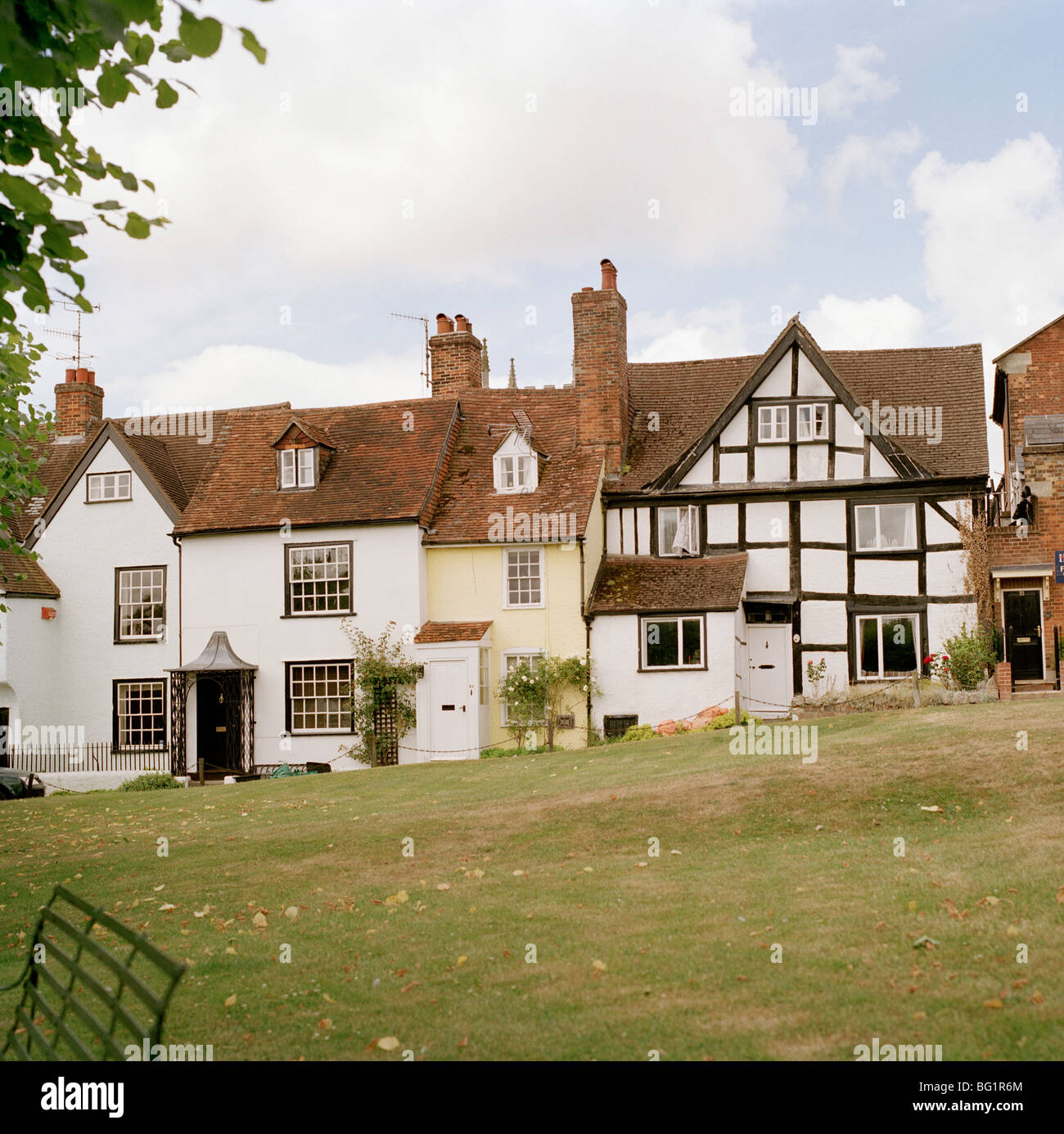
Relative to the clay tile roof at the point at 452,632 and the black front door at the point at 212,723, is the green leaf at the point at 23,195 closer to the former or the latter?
the clay tile roof at the point at 452,632

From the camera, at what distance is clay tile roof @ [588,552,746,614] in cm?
2692

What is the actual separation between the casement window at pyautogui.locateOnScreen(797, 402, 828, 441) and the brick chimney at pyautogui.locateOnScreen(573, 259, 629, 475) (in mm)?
4599

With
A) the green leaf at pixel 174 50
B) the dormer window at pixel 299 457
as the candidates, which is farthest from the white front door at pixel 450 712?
the green leaf at pixel 174 50

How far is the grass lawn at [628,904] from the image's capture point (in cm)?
713

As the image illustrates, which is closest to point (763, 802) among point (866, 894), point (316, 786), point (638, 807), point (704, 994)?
point (638, 807)

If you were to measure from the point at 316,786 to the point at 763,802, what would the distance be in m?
9.88

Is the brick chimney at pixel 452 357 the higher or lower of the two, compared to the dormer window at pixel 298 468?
higher

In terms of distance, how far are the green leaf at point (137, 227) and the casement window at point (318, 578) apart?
22.6m

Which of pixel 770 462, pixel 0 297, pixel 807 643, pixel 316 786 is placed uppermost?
pixel 770 462

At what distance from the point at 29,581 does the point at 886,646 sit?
→ 2227 cm

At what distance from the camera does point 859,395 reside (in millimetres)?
30219

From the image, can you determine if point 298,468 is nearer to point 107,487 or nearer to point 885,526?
point 107,487
